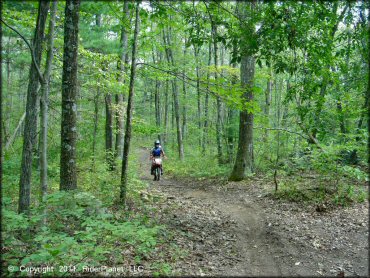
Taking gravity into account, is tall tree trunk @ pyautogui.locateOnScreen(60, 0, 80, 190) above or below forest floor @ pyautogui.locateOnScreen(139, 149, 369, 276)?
above

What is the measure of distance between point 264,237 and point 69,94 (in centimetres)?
519

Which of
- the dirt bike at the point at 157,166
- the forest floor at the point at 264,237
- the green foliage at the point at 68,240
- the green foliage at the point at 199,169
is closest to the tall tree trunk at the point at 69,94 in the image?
the green foliage at the point at 68,240

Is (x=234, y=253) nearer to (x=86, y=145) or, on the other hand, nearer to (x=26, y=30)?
(x=26, y=30)

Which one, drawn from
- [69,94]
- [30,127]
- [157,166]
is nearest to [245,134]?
[157,166]

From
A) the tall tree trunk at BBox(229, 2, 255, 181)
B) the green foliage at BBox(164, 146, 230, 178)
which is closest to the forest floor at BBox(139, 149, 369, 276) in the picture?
the tall tree trunk at BBox(229, 2, 255, 181)

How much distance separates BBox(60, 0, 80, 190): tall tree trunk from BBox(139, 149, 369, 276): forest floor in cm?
250

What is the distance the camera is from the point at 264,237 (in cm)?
598

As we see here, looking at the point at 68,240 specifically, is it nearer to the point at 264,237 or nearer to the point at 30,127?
the point at 30,127

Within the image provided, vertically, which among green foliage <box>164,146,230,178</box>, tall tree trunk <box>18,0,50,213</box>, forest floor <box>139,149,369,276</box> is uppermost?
tall tree trunk <box>18,0,50,213</box>

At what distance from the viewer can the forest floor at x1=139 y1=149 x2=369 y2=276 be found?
461 cm

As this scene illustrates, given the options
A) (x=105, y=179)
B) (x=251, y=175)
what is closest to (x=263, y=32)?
(x=105, y=179)

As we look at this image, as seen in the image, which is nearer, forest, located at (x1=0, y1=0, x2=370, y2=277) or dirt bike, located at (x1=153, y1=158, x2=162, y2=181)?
forest, located at (x1=0, y1=0, x2=370, y2=277)

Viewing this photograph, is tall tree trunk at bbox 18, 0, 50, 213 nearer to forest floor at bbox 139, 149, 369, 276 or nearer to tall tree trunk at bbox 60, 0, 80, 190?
tall tree trunk at bbox 60, 0, 80, 190

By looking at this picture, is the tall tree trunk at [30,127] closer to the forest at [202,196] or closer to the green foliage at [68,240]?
the forest at [202,196]
